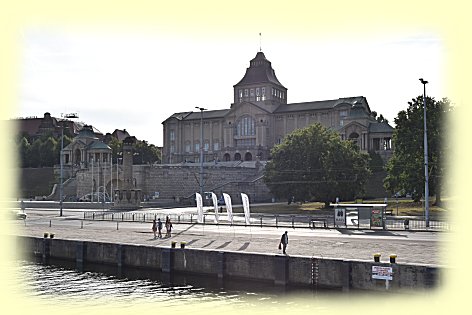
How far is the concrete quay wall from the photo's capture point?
26219 mm

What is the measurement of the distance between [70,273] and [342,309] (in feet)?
58.5

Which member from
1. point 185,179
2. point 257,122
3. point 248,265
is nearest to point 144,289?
point 248,265

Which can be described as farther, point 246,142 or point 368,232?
point 246,142

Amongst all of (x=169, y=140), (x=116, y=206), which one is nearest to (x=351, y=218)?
(x=116, y=206)

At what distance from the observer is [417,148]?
71.7 metres

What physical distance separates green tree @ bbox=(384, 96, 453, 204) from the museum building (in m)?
53.3

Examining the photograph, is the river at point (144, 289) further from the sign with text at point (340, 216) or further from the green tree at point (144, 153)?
the green tree at point (144, 153)

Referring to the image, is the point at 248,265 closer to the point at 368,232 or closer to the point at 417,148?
the point at 368,232

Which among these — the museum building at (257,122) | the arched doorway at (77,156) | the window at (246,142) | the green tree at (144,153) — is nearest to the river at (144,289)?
the museum building at (257,122)

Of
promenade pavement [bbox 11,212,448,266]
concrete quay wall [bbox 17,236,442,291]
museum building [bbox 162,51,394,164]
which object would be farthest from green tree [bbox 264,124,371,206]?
museum building [bbox 162,51,394,164]

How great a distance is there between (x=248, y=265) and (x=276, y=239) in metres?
8.78

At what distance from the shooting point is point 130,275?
111 ft

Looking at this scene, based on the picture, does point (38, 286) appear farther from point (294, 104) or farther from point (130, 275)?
point (294, 104)

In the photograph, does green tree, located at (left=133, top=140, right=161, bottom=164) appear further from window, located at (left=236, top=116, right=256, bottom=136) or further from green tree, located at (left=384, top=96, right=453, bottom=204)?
green tree, located at (left=384, top=96, right=453, bottom=204)
